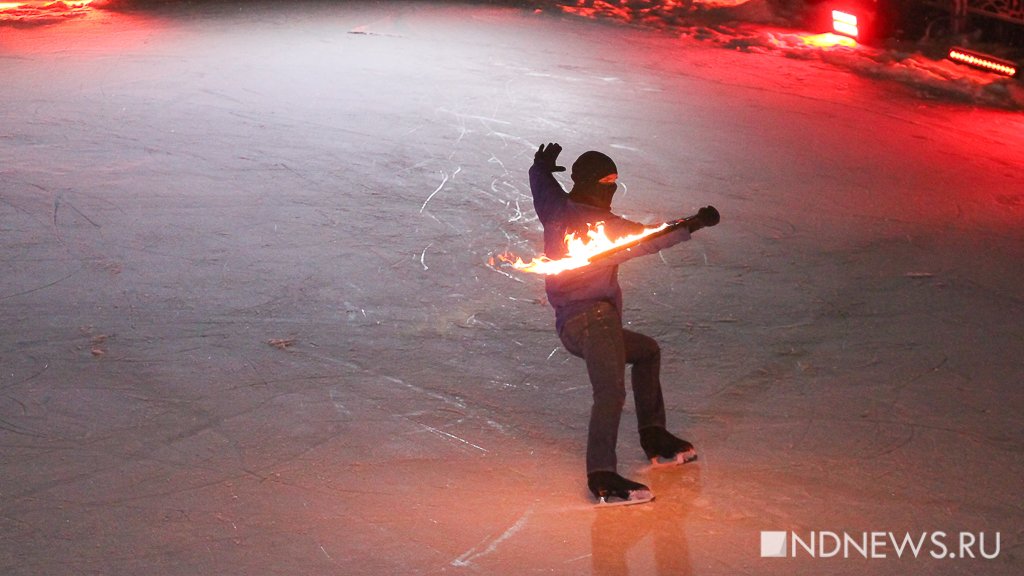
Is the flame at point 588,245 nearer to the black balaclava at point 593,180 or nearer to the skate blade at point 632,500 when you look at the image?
the black balaclava at point 593,180

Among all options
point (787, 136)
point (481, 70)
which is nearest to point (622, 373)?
point (787, 136)

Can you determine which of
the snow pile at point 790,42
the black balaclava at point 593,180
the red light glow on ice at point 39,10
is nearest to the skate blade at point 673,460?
the black balaclava at point 593,180

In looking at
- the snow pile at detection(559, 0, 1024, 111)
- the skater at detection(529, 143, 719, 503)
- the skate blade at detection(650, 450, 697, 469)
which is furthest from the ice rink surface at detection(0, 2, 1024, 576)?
the snow pile at detection(559, 0, 1024, 111)

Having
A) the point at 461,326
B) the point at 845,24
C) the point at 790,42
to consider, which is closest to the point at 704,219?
the point at 461,326

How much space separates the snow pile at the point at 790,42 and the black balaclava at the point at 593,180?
9.71 m

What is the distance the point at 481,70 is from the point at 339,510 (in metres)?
9.60

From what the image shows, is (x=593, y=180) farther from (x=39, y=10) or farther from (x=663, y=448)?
(x=39, y=10)

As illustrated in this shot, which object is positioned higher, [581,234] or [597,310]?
[581,234]

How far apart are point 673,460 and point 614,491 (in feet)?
1.69

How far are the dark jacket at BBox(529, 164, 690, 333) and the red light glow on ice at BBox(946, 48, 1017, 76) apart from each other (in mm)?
10813

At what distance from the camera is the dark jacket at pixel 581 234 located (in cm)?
Answer: 451

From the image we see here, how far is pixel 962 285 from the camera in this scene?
291 inches

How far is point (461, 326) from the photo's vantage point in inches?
264

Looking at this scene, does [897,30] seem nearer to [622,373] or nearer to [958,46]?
[958,46]
